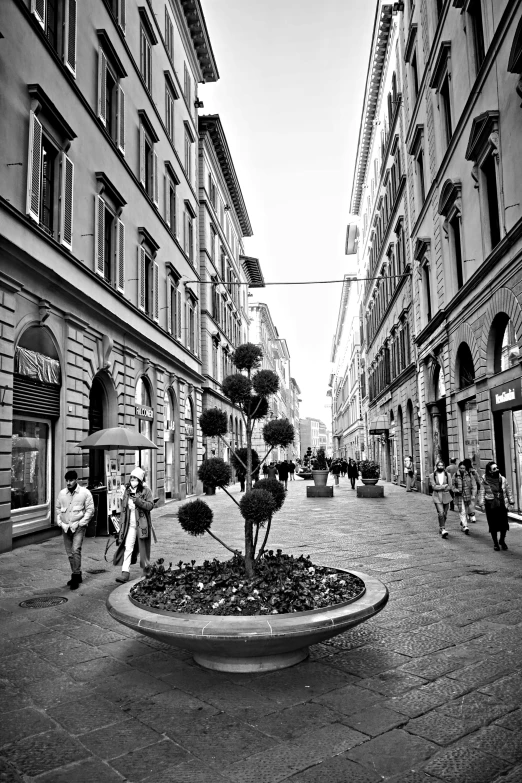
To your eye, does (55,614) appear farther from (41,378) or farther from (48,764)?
(41,378)

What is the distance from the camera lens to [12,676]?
4738 millimetres

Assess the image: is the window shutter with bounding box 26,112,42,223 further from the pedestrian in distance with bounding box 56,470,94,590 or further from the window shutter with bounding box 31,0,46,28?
the pedestrian in distance with bounding box 56,470,94,590

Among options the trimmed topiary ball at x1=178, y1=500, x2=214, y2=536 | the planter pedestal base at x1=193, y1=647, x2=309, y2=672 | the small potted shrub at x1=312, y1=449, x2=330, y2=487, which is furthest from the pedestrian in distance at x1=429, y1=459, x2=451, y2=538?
the small potted shrub at x1=312, y1=449, x2=330, y2=487

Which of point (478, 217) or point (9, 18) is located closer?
point (9, 18)

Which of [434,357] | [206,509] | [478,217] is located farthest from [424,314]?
[206,509]

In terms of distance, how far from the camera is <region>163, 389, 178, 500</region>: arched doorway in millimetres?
23312

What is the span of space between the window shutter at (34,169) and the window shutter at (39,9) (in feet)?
6.88

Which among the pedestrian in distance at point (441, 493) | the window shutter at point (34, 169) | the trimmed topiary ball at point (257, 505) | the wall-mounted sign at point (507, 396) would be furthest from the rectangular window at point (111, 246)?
the trimmed topiary ball at point (257, 505)

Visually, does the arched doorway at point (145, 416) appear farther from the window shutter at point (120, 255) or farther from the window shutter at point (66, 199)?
the window shutter at point (66, 199)

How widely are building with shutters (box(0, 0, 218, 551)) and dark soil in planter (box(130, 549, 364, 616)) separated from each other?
Answer: 619cm

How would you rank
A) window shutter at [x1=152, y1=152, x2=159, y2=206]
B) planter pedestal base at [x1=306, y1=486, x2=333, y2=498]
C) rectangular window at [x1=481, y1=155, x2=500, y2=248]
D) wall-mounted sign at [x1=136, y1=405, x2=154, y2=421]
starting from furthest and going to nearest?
1. planter pedestal base at [x1=306, y1=486, x2=333, y2=498]
2. window shutter at [x1=152, y1=152, x2=159, y2=206]
3. wall-mounted sign at [x1=136, y1=405, x2=154, y2=421]
4. rectangular window at [x1=481, y1=155, x2=500, y2=248]

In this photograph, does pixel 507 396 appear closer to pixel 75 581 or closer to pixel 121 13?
pixel 75 581

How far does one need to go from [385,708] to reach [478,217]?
14.9 m

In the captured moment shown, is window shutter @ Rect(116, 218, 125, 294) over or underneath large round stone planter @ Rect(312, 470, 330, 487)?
over
